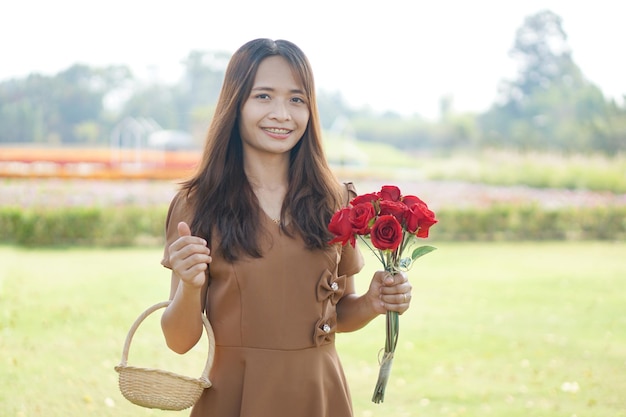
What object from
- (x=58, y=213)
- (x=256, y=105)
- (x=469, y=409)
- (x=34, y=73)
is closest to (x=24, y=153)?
(x=34, y=73)

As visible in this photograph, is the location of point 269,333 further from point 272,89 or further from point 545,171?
point 545,171

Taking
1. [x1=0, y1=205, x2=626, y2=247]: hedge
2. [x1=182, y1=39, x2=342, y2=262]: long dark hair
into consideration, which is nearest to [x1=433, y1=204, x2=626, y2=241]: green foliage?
[x1=0, y1=205, x2=626, y2=247]: hedge

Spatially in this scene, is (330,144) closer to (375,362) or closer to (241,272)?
(375,362)

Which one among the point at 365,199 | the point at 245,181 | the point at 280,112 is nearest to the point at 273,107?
the point at 280,112

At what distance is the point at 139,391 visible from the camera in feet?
6.23

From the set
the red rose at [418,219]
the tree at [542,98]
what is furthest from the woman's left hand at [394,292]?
the tree at [542,98]

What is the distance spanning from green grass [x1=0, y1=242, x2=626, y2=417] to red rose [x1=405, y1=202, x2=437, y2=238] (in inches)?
118

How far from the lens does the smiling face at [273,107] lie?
2.09 meters

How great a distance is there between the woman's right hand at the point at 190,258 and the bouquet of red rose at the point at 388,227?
0.96 ft

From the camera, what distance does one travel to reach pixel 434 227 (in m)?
12.6

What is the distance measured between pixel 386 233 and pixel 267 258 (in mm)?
315

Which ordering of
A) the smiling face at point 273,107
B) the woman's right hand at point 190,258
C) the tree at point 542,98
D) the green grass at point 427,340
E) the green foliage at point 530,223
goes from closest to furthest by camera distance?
the woman's right hand at point 190,258
the smiling face at point 273,107
the green grass at point 427,340
the green foliage at point 530,223
the tree at point 542,98

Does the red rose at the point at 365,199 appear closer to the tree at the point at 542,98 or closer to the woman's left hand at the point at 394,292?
the woman's left hand at the point at 394,292

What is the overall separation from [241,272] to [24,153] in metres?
19.4
